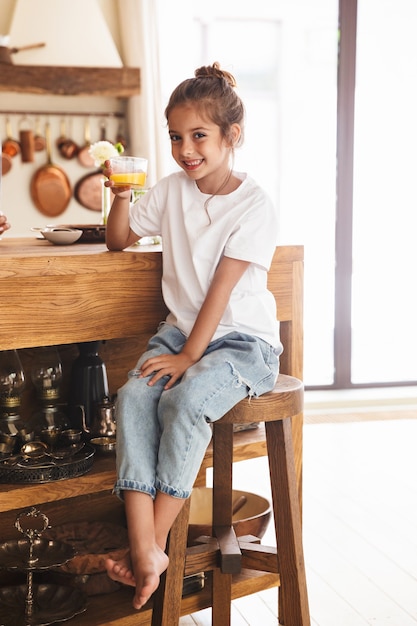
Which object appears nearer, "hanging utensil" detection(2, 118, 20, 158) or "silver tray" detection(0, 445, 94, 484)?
"silver tray" detection(0, 445, 94, 484)

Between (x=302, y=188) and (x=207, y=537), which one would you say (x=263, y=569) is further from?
(x=302, y=188)

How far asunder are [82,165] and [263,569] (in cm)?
277

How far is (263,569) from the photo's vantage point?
2018mm

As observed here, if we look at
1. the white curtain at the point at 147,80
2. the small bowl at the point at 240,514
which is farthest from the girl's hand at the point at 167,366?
the white curtain at the point at 147,80

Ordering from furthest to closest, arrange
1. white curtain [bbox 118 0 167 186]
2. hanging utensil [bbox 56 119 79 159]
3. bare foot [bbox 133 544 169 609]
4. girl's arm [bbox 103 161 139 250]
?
hanging utensil [bbox 56 119 79 159] < white curtain [bbox 118 0 167 186] < girl's arm [bbox 103 161 139 250] < bare foot [bbox 133 544 169 609]

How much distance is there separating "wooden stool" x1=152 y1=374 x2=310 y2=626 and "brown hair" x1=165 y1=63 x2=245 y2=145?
63 centimetres

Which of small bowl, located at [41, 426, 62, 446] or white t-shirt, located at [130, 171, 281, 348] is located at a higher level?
white t-shirt, located at [130, 171, 281, 348]

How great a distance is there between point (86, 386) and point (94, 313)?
0.39 metres

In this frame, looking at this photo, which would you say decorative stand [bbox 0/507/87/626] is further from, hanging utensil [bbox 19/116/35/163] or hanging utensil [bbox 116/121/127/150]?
hanging utensil [bbox 116/121/127/150]

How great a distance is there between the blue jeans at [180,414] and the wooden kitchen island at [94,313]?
19 centimetres

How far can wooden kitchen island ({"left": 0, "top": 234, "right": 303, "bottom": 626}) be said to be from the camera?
1.80 metres

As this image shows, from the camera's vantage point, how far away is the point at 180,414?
168 cm

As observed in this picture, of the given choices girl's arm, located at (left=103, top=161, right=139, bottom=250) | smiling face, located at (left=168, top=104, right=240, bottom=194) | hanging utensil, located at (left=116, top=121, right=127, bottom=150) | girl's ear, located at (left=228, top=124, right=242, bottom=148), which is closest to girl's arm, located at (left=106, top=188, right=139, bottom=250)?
girl's arm, located at (left=103, top=161, right=139, bottom=250)

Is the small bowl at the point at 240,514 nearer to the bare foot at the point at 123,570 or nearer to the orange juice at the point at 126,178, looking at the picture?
the bare foot at the point at 123,570
